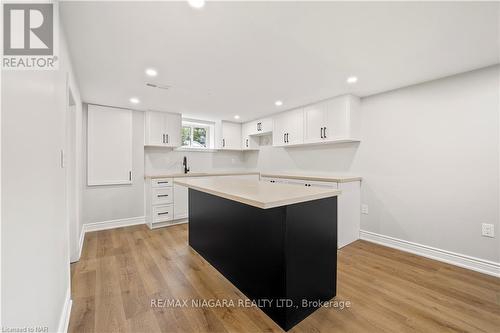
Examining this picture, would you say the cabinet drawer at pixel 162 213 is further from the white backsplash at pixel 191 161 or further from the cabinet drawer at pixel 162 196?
the white backsplash at pixel 191 161

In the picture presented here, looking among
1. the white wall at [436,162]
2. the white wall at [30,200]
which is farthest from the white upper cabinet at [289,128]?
the white wall at [30,200]

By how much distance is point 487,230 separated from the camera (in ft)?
7.66

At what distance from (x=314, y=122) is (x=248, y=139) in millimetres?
2033

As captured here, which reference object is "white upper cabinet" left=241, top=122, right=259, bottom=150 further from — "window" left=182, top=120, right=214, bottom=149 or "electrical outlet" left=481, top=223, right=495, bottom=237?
"electrical outlet" left=481, top=223, right=495, bottom=237

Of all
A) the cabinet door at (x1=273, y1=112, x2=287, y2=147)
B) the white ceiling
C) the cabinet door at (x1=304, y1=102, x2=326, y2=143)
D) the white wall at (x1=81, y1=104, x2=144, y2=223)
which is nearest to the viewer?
the white ceiling

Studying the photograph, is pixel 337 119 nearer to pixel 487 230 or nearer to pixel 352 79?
pixel 352 79

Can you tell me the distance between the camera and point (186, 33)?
5.74 ft

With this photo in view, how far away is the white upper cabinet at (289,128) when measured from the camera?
13.0ft

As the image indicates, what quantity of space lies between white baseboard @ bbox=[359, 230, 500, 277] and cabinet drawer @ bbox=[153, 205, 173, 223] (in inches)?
129

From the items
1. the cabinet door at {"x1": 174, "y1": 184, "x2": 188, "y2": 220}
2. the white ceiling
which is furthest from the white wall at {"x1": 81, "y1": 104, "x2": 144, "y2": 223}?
the white ceiling

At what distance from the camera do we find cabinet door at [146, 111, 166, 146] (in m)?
4.14

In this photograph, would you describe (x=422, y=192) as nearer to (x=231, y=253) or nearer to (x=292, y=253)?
(x=292, y=253)

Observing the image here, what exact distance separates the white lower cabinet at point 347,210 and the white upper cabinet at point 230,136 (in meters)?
2.38

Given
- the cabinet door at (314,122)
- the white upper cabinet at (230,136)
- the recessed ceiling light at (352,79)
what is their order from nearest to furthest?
the recessed ceiling light at (352,79)
the cabinet door at (314,122)
the white upper cabinet at (230,136)
